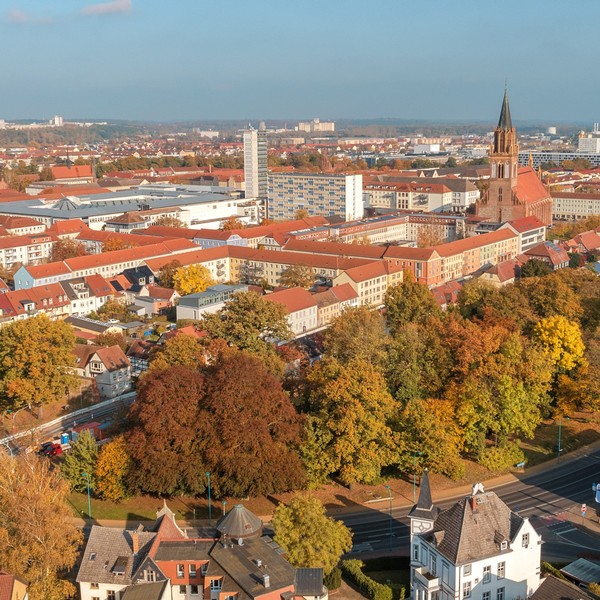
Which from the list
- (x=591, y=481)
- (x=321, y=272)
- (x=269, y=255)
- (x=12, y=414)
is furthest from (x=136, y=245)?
(x=591, y=481)

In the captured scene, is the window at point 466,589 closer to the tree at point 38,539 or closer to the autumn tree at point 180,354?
the tree at point 38,539

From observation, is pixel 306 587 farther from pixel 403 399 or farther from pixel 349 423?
pixel 403 399

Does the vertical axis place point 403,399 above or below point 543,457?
above

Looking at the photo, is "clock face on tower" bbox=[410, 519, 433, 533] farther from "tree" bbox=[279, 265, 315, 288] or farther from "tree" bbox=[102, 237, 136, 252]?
"tree" bbox=[102, 237, 136, 252]

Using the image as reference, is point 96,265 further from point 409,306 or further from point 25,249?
point 409,306

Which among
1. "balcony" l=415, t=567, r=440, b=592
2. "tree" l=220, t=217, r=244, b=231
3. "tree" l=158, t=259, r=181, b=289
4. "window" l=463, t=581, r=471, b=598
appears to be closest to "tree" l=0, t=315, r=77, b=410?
"tree" l=158, t=259, r=181, b=289
